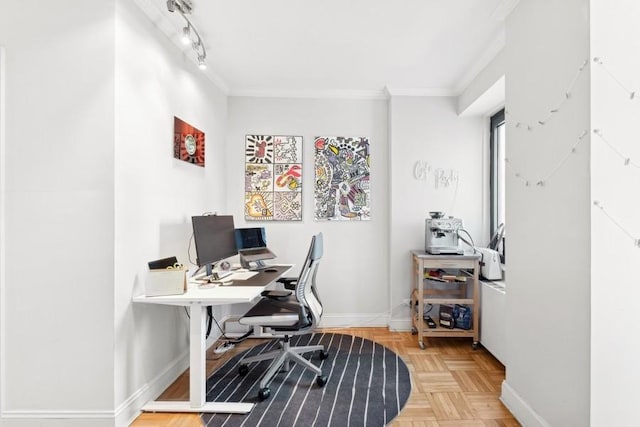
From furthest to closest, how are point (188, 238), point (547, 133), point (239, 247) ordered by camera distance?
point (239, 247) < point (188, 238) < point (547, 133)

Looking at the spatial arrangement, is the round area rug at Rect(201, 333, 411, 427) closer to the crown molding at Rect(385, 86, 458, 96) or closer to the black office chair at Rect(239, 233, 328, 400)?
the black office chair at Rect(239, 233, 328, 400)

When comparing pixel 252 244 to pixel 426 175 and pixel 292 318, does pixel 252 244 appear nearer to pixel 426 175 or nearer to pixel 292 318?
pixel 292 318

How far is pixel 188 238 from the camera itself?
260 centimetres

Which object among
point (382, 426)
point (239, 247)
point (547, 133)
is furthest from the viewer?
point (239, 247)

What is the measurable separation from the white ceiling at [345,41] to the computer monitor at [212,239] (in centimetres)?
138

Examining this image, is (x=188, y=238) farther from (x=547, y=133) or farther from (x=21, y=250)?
(x=547, y=133)

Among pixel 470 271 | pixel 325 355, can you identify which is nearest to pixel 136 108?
pixel 325 355

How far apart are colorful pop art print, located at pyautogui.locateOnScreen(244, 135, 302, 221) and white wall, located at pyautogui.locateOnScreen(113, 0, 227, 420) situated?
31.1 inches

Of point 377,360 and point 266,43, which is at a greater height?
point 266,43

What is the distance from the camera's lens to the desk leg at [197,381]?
1.96 metres

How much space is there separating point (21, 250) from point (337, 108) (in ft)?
9.40

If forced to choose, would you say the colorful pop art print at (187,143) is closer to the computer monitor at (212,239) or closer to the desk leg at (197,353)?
the computer monitor at (212,239)

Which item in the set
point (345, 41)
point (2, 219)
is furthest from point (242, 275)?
point (345, 41)

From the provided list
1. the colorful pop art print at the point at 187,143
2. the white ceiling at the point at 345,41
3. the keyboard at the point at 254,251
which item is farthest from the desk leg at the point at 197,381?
the white ceiling at the point at 345,41
